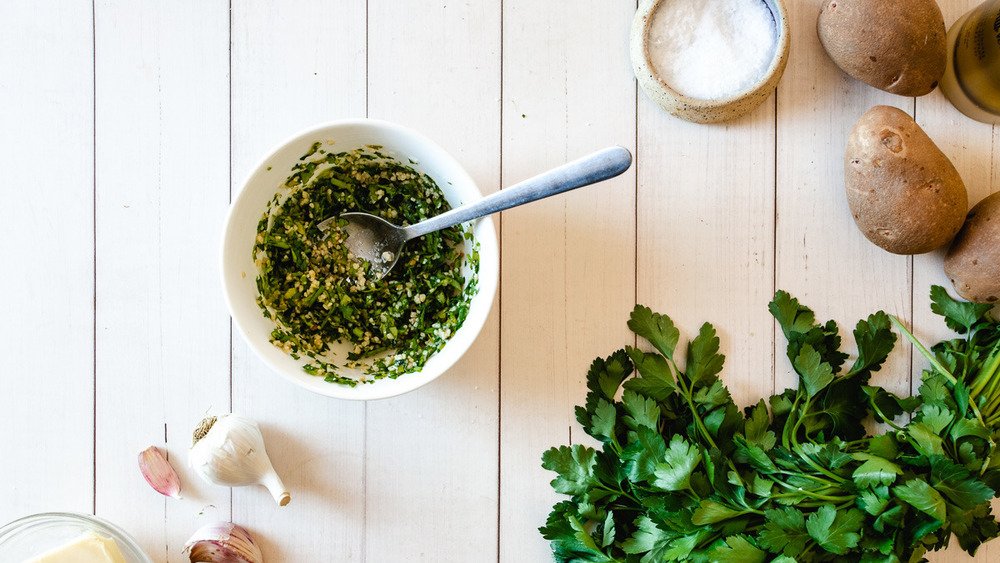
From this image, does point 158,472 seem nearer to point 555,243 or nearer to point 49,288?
point 49,288

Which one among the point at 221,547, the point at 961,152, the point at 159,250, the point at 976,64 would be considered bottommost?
the point at 221,547

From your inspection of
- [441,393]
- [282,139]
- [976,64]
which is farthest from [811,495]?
[282,139]

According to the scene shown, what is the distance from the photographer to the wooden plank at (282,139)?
0.98m

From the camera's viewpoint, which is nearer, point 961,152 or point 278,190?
point 278,190

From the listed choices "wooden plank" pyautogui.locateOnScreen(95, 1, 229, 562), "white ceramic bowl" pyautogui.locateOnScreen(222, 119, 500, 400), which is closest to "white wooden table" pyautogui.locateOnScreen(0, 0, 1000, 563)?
"wooden plank" pyautogui.locateOnScreen(95, 1, 229, 562)

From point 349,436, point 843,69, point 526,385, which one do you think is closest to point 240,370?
point 349,436

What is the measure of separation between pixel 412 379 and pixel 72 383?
482 millimetres

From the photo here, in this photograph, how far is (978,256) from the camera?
946 millimetres

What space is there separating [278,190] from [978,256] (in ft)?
2.89

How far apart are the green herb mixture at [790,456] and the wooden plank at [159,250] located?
0.49 metres

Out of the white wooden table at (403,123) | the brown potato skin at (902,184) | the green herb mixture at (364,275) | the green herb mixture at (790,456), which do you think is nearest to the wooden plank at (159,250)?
the white wooden table at (403,123)

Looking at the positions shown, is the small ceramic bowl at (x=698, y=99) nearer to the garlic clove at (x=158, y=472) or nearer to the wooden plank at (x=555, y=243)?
the wooden plank at (x=555, y=243)

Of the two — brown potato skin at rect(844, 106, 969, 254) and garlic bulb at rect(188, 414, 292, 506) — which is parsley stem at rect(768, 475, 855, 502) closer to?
brown potato skin at rect(844, 106, 969, 254)

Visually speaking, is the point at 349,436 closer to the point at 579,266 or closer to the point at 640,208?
the point at 579,266
